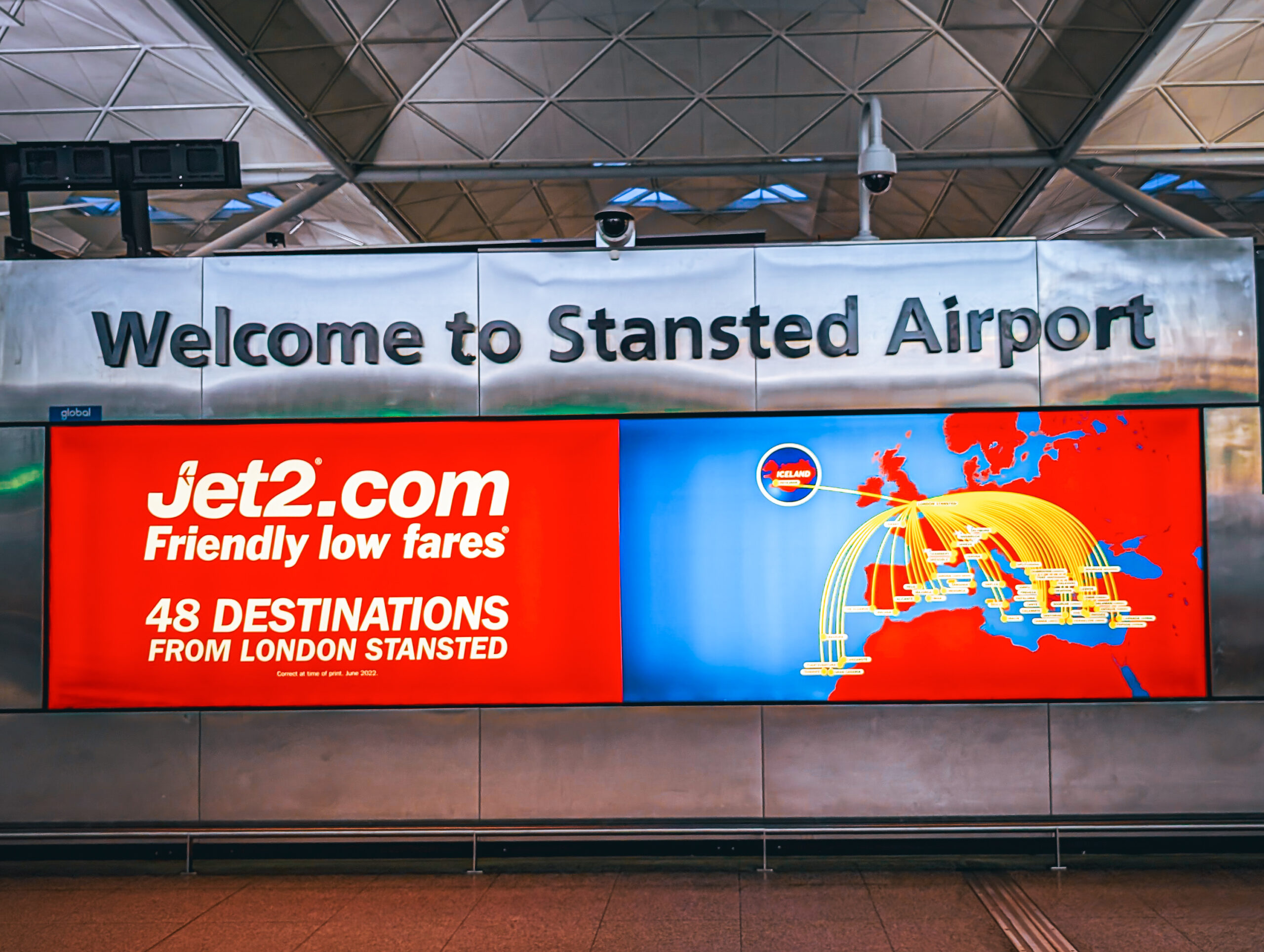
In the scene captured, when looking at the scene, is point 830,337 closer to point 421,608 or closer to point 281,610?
point 421,608

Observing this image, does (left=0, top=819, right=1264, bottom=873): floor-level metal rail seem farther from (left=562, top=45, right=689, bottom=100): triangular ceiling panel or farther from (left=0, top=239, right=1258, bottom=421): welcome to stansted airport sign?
(left=562, top=45, right=689, bottom=100): triangular ceiling panel

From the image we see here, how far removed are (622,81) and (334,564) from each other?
9.61 metres

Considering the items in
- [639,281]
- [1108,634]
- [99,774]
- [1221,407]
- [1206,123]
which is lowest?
[99,774]

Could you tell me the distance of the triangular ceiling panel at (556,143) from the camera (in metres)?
14.4

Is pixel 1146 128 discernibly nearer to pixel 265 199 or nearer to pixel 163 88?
pixel 163 88

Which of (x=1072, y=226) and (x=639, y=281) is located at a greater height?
(x=1072, y=226)

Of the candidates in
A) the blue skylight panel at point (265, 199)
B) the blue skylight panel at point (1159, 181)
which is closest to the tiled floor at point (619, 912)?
the blue skylight panel at point (265, 199)

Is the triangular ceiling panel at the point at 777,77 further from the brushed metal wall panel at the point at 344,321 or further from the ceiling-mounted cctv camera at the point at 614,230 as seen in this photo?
the brushed metal wall panel at the point at 344,321

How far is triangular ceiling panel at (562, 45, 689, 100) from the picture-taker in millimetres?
12836

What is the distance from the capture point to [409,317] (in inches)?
282

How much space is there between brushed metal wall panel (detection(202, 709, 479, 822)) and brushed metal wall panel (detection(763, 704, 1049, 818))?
2.53m

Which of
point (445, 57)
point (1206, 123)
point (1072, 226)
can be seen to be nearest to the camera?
point (445, 57)

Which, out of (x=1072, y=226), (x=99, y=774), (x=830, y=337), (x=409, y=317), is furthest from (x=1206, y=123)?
(x=99, y=774)

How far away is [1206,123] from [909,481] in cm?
1210
